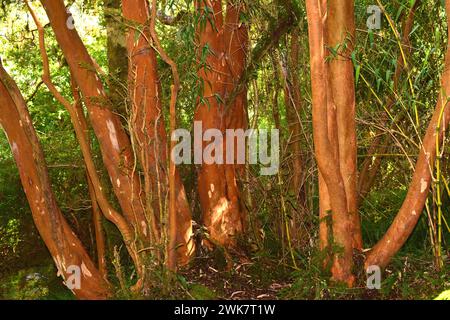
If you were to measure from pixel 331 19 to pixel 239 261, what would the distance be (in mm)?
2034

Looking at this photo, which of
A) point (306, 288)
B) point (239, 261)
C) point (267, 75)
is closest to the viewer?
point (306, 288)

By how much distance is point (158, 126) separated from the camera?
5.44 m

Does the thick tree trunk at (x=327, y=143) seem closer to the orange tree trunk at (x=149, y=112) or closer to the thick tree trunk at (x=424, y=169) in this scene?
the thick tree trunk at (x=424, y=169)

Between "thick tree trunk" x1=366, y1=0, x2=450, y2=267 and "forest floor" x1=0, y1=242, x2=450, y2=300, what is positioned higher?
"thick tree trunk" x1=366, y1=0, x2=450, y2=267

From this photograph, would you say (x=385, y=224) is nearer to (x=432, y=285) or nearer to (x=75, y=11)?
(x=432, y=285)

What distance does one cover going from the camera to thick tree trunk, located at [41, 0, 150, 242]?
520cm

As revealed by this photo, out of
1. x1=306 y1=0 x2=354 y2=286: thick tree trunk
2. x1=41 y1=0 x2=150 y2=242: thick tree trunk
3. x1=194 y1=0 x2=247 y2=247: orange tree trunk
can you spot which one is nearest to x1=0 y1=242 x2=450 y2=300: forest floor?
x1=306 y1=0 x2=354 y2=286: thick tree trunk

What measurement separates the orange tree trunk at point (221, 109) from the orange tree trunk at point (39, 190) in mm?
1103

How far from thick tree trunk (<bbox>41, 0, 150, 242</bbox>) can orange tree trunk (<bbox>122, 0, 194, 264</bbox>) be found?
0.15 meters

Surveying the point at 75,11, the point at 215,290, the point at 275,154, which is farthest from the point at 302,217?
the point at 75,11

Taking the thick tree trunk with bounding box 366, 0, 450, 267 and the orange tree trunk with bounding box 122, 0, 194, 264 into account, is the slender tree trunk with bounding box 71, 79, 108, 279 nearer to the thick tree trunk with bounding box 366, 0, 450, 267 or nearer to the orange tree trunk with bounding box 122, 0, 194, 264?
the orange tree trunk with bounding box 122, 0, 194, 264

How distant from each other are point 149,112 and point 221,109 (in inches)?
29.2

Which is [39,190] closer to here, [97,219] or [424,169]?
[97,219]

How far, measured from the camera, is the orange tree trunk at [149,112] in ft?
16.8
